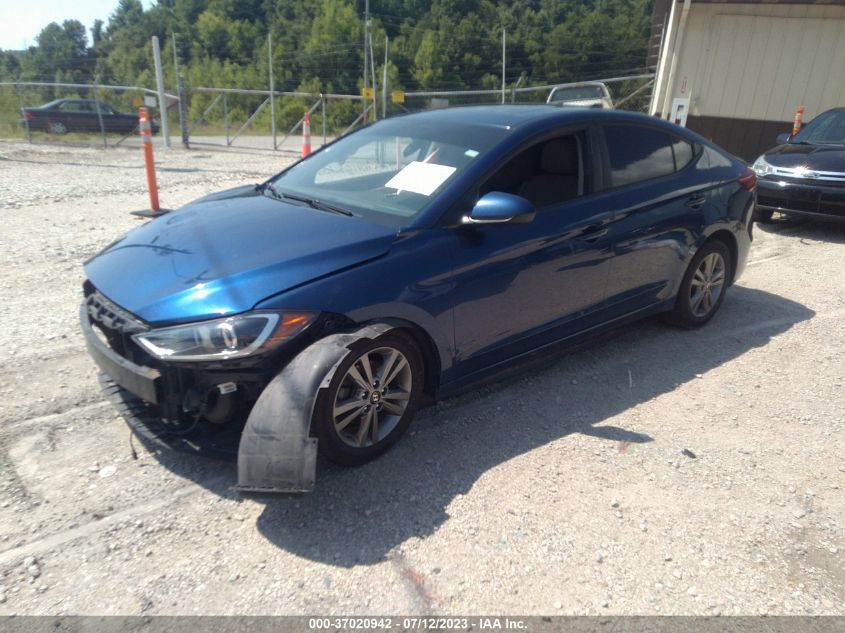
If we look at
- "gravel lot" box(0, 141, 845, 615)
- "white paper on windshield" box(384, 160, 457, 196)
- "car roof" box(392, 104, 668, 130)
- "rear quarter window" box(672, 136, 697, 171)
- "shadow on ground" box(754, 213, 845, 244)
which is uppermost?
"car roof" box(392, 104, 668, 130)

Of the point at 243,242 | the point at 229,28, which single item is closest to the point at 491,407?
the point at 243,242

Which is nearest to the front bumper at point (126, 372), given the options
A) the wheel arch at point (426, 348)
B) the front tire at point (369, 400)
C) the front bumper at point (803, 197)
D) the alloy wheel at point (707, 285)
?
the front tire at point (369, 400)

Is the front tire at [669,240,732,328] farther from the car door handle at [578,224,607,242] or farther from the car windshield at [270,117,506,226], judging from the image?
the car windshield at [270,117,506,226]

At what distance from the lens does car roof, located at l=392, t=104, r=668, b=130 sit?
3.79m

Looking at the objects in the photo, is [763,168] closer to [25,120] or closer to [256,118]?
[25,120]

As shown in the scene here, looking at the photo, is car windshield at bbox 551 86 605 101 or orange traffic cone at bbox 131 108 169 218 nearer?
orange traffic cone at bbox 131 108 169 218

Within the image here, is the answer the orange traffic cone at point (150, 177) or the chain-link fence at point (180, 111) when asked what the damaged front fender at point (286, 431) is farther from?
the chain-link fence at point (180, 111)

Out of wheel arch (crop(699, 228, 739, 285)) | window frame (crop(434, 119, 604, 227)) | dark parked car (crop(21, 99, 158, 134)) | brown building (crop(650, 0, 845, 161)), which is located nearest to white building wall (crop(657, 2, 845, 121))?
brown building (crop(650, 0, 845, 161))

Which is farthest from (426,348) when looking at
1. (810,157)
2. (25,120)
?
(25,120)

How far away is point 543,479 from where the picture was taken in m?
3.07

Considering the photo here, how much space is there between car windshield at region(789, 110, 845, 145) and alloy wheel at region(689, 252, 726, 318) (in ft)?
17.1

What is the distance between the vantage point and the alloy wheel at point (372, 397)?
2875 millimetres

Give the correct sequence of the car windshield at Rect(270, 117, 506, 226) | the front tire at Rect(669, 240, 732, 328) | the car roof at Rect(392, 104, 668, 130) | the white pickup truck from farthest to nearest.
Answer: the white pickup truck → the front tire at Rect(669, 240, 732, 328) → the car roof at Rect(392, 104, 668, 130) → the car windshield at Rect(270, 117, 506, 226)

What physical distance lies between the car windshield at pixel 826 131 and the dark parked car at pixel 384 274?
551cm
